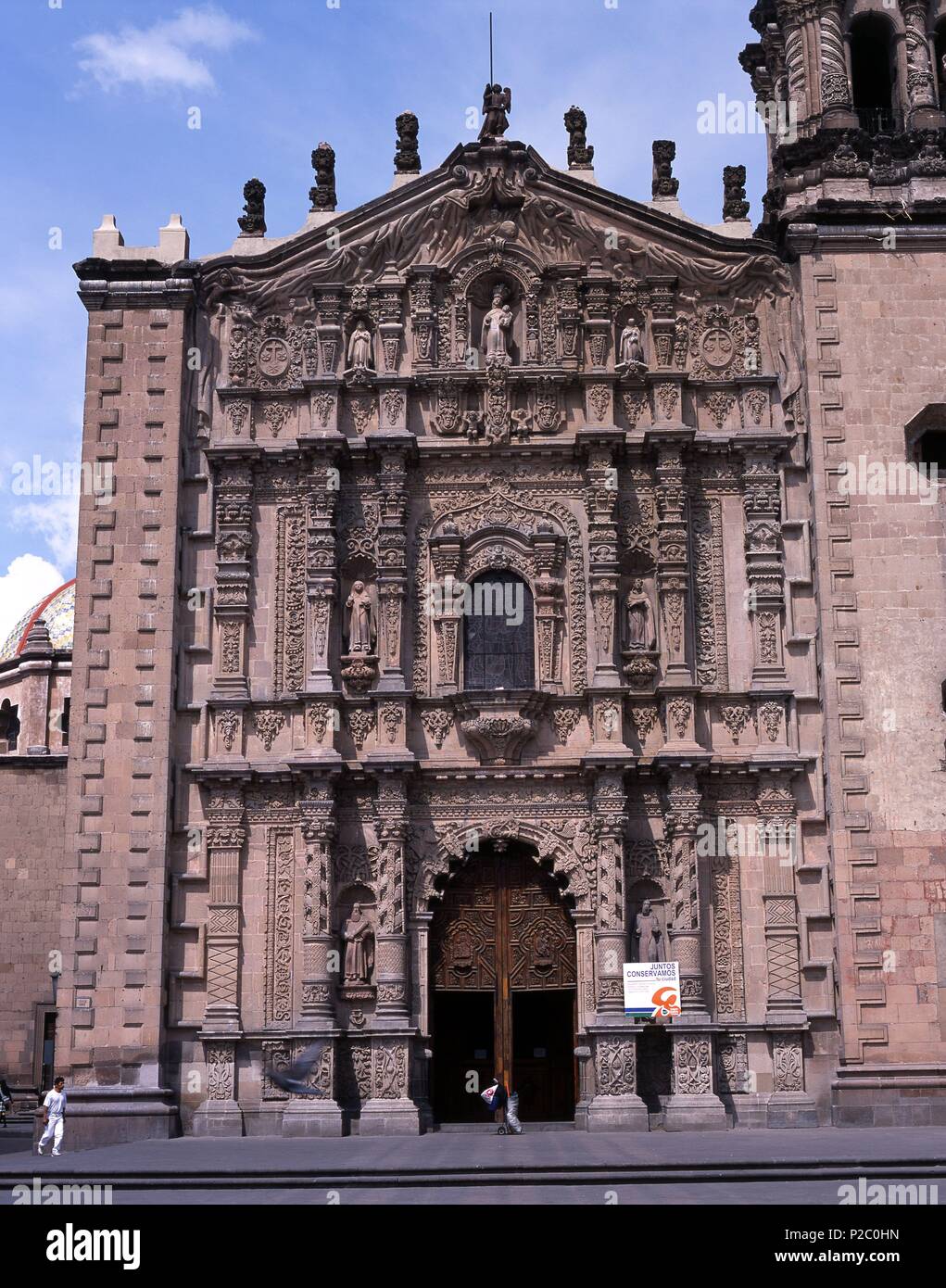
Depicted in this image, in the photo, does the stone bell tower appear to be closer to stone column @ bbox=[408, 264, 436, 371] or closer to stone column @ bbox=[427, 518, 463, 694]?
stone column @ bbox=[427, 518, 463, 694]

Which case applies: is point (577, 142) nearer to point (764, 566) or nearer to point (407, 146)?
point (407, 146)

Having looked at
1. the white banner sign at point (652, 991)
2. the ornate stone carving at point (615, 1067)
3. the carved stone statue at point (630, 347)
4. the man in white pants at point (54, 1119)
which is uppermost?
the carved stone statue at point (630, 347)

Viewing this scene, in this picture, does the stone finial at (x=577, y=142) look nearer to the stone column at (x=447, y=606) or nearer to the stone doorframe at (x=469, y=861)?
the stone column at (x=447, y=606)

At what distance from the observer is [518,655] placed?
27.7 metres

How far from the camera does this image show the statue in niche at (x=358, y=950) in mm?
26250

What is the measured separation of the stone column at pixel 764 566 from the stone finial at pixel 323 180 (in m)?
8.99

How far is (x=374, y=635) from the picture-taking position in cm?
2752

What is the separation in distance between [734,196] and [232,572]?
11491 millimetres

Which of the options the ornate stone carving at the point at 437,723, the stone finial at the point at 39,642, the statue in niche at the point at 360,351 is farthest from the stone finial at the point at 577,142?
A: the stone finial at the point at 39,642

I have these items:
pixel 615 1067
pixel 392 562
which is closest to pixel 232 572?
pixel 392 562
